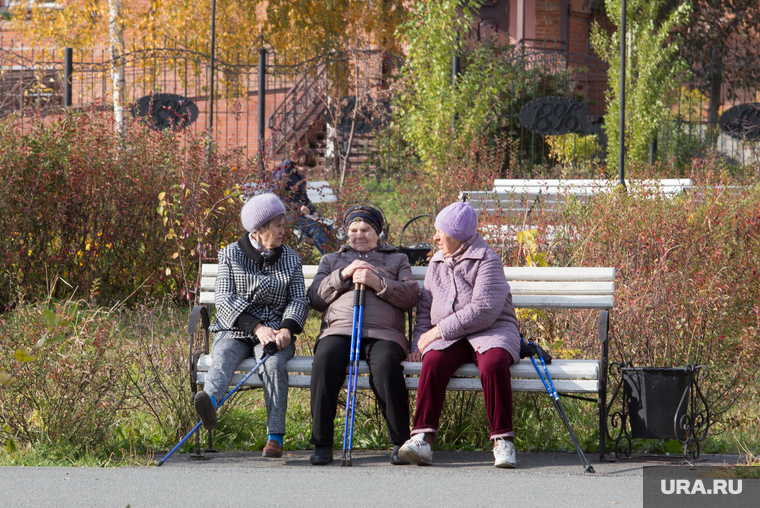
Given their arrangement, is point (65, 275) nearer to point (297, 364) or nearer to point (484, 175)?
point (297, 364)

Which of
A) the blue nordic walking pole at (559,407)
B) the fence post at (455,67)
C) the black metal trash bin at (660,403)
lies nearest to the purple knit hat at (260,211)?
the blue nordic walking pole at (559,407)

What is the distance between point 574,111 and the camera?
459 inches

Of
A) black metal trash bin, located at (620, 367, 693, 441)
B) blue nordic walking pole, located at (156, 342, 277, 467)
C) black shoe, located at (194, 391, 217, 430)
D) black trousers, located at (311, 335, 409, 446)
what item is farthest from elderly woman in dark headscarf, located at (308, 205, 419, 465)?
black metal trash bin, located at (620, 367, 693, 441)

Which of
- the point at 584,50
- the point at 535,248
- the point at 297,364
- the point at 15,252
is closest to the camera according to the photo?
the point at 297,364

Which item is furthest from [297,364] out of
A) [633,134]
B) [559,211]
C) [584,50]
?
[584,50]

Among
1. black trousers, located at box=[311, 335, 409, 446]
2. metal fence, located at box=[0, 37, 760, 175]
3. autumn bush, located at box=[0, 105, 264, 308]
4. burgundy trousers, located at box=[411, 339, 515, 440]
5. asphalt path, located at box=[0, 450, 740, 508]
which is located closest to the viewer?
asphalt path, located at box=[0, 450, 740, 508]

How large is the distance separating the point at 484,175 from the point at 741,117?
490cm

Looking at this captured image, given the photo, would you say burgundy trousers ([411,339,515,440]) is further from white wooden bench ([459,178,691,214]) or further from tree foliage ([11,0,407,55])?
tree foliage ([11,0,407,55])

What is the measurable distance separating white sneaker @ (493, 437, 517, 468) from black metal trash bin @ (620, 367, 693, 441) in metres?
0.59

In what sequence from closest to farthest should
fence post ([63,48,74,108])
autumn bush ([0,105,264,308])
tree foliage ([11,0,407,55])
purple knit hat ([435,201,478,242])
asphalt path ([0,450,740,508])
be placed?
asphalt path ([0,450,740,508])
purple knit hat ([435,201,478,242])
autumn bush ([0,105,264,308])
fence post ([63,48,74,108])
tree foliage ([11,0,407,55])

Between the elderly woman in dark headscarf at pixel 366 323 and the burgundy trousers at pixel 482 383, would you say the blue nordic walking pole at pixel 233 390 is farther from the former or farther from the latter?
the burgundy trousers at pixel 482 383

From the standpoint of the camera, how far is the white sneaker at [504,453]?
3955mm

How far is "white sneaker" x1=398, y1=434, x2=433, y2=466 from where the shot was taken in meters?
3.94

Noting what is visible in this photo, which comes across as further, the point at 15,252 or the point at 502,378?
the point at 15,252
